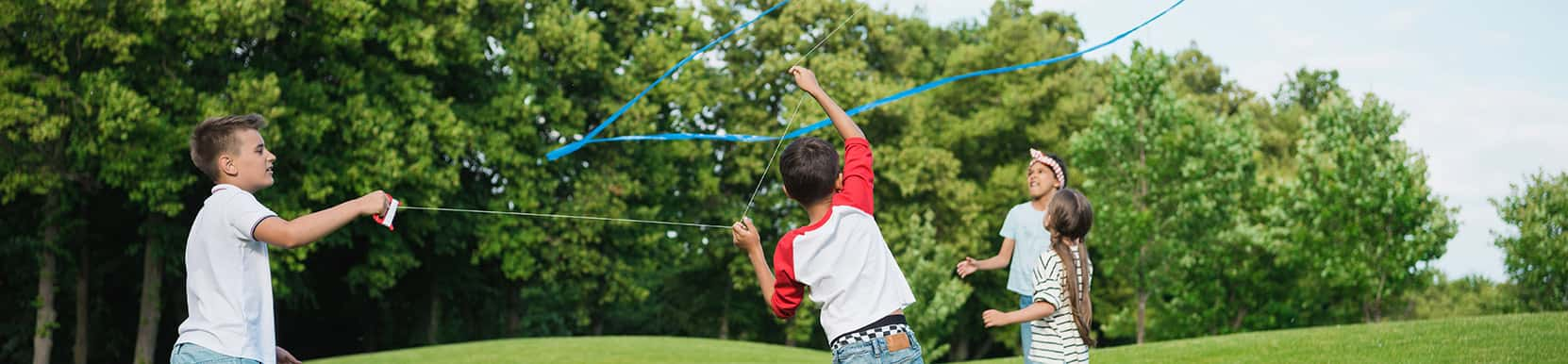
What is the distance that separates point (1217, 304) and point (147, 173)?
991 inches

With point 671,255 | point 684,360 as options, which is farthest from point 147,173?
point 671,255

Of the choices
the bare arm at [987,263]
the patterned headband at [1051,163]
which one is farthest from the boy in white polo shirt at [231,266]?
the patterned headband at [1051,163]

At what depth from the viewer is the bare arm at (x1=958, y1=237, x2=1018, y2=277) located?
739 centimetres

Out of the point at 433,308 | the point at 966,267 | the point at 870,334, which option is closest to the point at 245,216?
the point at 870,334

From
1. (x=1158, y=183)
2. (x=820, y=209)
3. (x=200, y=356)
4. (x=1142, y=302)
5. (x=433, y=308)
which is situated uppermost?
(x=1158, y=183)

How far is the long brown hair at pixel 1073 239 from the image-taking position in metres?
6.19

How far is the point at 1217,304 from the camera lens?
32500 millimetres

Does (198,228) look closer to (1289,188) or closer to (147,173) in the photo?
(147,173)

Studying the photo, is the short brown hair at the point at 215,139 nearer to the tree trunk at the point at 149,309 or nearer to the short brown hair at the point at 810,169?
the short brown hair at the point at 810,169

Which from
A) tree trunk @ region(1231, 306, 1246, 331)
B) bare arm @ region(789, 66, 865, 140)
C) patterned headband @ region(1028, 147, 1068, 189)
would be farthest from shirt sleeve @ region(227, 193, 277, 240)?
tree trunk @ region(1231, 306, 1246, 331)

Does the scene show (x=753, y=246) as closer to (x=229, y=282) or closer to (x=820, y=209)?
(x=820, y=209)

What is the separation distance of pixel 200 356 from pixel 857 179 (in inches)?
92.6

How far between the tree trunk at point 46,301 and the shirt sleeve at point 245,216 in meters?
19.4

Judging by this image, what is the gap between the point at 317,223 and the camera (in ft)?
13.4
